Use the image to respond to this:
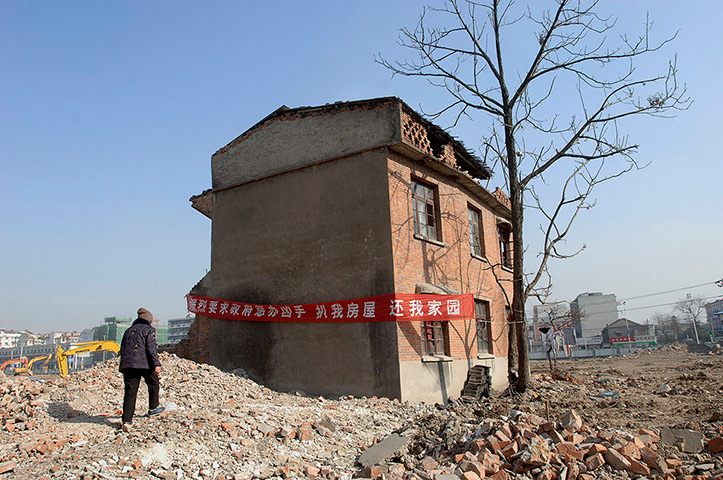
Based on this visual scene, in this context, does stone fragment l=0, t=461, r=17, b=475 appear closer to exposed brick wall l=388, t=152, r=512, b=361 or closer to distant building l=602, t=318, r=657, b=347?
exposed brick wall l=388, t=152, r=512, b=361

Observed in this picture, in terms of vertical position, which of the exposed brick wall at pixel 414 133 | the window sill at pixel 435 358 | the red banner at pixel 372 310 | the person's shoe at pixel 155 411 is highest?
the exposed brick wall at pixel 414 133

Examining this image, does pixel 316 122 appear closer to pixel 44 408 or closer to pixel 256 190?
pixel 256 190

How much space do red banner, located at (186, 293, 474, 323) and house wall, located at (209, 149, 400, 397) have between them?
199 millimetres

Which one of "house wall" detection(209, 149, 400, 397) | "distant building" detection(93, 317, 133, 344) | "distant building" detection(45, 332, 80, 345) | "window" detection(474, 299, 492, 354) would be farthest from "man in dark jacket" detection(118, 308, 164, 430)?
"distant building" detection(45, 332, 80, 345)

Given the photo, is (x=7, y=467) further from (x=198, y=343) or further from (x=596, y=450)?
(x=198, y=343)

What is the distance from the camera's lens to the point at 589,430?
654cm

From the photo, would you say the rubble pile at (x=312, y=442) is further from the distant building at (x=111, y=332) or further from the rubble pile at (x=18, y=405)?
the distant building at (x=111, y=332)

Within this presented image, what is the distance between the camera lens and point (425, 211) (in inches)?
514

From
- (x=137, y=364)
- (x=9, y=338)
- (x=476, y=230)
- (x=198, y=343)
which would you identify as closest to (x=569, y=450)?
(x=137, y=364)

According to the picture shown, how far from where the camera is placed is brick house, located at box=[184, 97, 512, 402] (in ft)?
37.0

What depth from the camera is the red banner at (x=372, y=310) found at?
10898 millimetres

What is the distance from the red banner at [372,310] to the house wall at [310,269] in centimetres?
20

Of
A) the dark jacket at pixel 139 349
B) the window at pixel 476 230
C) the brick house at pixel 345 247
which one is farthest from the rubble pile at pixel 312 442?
the window at pixel 476 230

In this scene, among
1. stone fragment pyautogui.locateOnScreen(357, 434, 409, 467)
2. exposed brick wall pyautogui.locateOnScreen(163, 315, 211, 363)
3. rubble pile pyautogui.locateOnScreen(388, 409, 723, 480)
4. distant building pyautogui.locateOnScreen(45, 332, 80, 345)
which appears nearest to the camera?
rubble pile pyautogui.locateOnScreen(388, 409, 723, 480)
